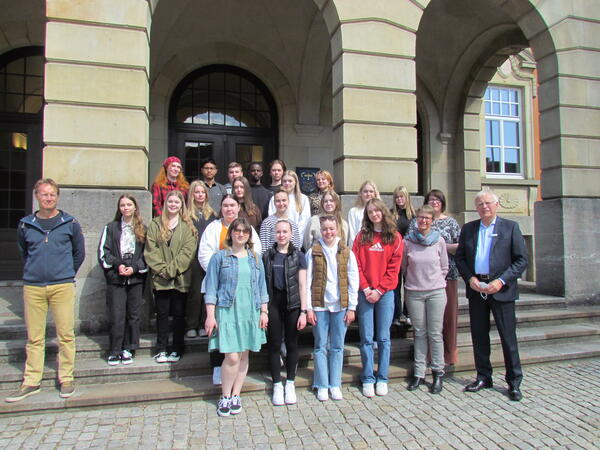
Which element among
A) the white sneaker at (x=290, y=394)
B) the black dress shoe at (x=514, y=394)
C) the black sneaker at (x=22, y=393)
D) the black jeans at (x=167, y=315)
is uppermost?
the black jeans at (x=167, y=315)

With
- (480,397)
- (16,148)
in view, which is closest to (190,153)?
(16,148)

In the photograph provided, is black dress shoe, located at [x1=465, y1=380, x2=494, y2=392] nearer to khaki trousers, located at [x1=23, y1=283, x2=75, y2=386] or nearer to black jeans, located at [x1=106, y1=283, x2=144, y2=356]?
black jeans, located at [x1=106, y1=283, x2=144, y2=356]

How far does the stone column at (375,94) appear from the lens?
6.71 m

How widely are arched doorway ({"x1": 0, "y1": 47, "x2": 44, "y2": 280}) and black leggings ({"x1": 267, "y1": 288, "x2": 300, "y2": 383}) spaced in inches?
290

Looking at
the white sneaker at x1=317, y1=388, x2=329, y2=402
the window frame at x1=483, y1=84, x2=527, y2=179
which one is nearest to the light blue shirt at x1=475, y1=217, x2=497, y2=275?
the white sneaker at x1=317, y1=388, x2=329, y2=402

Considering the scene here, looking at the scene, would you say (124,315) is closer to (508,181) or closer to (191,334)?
(191,334)

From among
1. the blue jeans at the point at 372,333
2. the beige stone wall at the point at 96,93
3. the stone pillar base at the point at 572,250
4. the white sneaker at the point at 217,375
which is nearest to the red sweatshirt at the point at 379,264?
the blue jeans at the point at 372,333

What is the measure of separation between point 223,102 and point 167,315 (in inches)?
280

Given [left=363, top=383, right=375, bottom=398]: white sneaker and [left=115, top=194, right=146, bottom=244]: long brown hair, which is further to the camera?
[left=115, top=194, right=146, bottom=244]: long brown hair

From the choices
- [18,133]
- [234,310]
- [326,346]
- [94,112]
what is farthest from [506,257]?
[18,133]

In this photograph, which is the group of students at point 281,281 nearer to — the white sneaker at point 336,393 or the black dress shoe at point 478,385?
the white sneaker at point 336,393

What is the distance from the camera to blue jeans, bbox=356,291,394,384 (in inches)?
183

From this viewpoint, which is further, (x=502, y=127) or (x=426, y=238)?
(x=502, y=127)

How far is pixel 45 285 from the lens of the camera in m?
4.29
